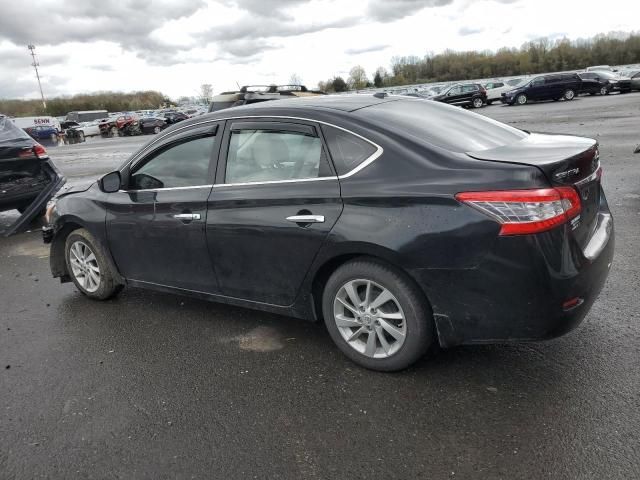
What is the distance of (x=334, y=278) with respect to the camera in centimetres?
341

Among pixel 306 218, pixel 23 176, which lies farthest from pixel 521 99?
pixel 306 218

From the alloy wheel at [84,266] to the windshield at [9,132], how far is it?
13.4ft

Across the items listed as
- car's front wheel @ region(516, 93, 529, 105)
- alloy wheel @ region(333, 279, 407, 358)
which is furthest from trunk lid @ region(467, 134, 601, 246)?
car's front wheel @ region(516, 93, 529, 105)

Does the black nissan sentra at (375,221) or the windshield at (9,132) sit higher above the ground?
the windshield at (9,132)

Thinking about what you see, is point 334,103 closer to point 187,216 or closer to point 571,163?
point 187,216

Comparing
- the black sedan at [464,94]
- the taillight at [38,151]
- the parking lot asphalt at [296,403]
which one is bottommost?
Result: the parking lot asphalt at [296,403]

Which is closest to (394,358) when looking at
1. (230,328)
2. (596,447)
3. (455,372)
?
(455,372)

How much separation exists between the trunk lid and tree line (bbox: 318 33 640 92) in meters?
69.1

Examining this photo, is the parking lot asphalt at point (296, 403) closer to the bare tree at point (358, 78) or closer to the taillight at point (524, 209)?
the taillight at point (524, 209)

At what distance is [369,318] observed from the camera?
334 cm

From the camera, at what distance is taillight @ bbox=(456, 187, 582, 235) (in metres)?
2.76

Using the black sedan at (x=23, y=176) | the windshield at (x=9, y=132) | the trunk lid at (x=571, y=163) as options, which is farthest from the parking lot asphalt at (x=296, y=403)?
the windshield at (x=9, y=132)

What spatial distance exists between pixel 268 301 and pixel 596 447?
2.12 meters

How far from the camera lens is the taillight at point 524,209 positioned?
9.07ft
